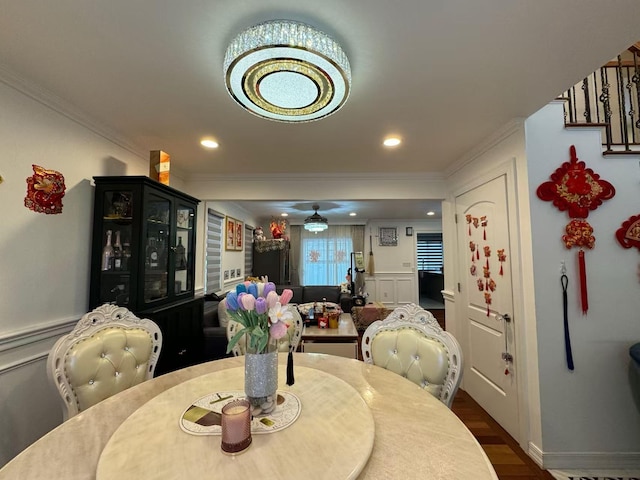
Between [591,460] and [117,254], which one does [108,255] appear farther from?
[591,460]

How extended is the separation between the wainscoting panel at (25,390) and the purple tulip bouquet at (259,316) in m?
1.16

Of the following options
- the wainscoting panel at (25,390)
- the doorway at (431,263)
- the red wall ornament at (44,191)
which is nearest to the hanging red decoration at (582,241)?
the wainscoting panel at (25,390)

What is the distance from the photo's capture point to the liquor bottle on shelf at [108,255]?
1965 millimetres

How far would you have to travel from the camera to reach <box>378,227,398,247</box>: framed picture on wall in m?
6.97

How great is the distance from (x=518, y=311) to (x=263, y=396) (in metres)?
1.91

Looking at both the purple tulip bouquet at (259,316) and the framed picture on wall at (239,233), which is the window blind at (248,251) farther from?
the purple tulip bouquet at (259,316)

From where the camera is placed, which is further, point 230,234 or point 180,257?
point 230,234

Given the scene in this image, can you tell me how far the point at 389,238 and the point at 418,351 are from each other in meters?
5.69

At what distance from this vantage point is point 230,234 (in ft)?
15.1

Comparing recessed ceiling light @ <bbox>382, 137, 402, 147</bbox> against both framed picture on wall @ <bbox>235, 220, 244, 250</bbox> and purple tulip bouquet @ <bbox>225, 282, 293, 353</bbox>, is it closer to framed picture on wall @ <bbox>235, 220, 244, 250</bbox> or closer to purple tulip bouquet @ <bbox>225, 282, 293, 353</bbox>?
purple tulip bouquet @ <bbox>225, 282, 293, 353</bbox>

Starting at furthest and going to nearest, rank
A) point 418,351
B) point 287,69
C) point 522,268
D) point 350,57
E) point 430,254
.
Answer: point 430,254 < point 522,268 < point 418,351 < point 350,57 < point 287,69

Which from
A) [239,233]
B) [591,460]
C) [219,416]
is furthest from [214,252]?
[591,460]

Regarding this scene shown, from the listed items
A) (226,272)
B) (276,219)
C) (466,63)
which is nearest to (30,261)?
(466,63)

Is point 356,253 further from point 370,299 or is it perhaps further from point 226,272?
point 226,272
